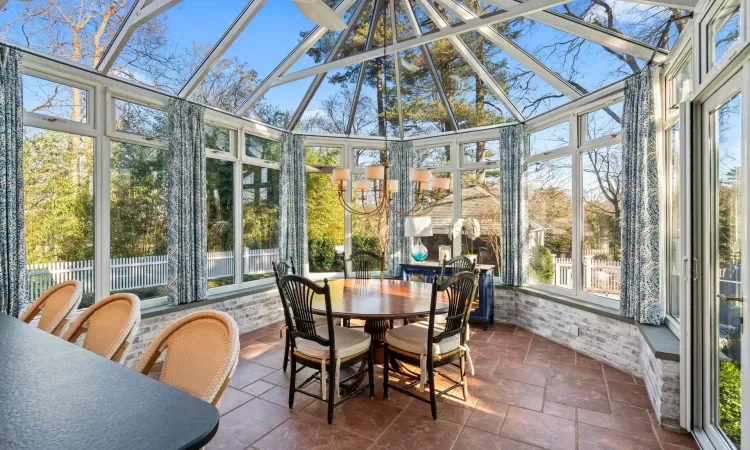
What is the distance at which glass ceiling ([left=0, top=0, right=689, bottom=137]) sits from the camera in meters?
3.28

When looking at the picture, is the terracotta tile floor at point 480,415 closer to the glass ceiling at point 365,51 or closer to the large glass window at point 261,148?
the large glass window at point 261,148

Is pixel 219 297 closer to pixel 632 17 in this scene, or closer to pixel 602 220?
pixel 602 220

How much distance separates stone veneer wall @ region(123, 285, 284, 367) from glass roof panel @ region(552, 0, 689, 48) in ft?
15.5

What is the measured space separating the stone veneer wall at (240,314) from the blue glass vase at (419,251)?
218 cm

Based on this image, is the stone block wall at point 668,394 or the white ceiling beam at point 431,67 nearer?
the stone block wall at point 668,394

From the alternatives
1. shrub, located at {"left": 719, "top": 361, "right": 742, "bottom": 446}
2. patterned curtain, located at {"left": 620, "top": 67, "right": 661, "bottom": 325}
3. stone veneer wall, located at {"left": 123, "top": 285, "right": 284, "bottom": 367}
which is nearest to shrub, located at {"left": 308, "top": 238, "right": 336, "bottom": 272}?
stone veneer wall, located at {"left": 123, "top": 285, "right": 284, "bottom": 367}

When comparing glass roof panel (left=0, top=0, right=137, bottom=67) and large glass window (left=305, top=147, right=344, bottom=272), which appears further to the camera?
large glass window (left=305, top=147, right=344, bottom=272)

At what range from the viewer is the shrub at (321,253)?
19.4 ft

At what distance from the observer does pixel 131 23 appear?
318 cm

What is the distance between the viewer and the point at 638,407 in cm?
286

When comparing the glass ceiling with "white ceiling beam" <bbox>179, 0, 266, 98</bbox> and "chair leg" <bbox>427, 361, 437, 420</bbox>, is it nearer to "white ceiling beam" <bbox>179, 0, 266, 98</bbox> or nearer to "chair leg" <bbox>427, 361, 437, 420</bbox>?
"white ceiling beam" <bbox>179, 0, 266, 98</bbox>

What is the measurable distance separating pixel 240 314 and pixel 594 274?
4276mm

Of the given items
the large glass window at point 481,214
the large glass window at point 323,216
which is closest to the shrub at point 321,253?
the large glass window at point 323,216


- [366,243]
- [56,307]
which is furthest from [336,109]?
[56,307]
